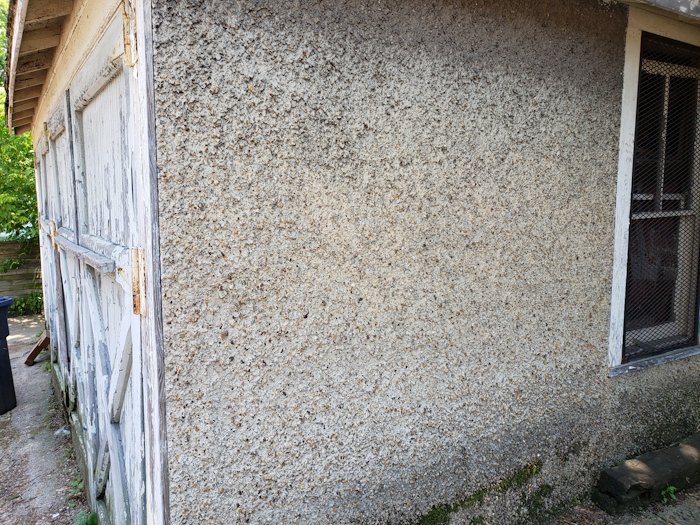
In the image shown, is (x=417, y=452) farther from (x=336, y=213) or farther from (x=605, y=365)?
(x=605, y=365)

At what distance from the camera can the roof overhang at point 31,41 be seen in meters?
3.10

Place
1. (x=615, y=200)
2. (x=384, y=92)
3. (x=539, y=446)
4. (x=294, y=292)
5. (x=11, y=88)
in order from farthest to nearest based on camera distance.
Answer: (x=11, y=88), (x=615, y=200), (x=539, y=446), (x=384, y=92), (x=294, y=292)

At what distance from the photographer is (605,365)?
3.24m

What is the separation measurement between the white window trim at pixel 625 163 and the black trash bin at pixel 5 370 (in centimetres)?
549

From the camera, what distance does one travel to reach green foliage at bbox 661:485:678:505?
3.27m

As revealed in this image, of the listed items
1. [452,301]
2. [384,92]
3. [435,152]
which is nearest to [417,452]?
[452,301]

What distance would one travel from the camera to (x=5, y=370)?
5418 millimetres

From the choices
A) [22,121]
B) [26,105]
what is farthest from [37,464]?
[22,121]

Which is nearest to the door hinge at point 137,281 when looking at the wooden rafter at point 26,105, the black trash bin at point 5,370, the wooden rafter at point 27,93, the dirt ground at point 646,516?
the dirt ground at point 646,516

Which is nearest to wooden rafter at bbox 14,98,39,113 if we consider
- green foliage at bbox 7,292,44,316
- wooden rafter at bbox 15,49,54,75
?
wooden rafter at bbox 15,49,54,75

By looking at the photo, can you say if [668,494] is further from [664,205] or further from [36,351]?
[36,351]

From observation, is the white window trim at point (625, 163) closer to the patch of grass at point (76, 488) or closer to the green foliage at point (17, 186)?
the patch of grass at point (76, 488)

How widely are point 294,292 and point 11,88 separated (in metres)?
4.36

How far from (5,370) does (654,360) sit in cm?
591
